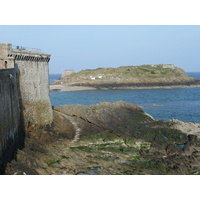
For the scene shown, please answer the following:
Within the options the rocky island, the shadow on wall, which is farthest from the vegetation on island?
the shadow on wall

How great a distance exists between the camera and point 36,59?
2772 centimetres

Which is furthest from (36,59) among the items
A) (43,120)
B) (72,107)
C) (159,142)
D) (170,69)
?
(170,69)

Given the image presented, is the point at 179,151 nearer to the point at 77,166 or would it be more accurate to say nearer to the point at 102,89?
the point at 77,166

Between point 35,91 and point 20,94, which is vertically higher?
point 35,91

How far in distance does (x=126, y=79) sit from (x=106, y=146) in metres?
Answer: 82.0

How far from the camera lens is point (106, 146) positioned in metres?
25.2

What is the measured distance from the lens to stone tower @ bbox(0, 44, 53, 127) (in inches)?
958

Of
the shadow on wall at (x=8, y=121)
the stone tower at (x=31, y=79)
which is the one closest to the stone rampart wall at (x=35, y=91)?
the stone tower at (x=31, y=79)

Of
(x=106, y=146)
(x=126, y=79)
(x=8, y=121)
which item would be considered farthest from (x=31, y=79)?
(x=126, y=79)

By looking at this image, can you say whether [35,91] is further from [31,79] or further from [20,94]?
[20,94]

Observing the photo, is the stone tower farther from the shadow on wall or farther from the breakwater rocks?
the shadow on wall

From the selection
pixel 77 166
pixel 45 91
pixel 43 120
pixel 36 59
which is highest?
pixel 36 59

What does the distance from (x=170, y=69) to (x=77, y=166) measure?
346ft

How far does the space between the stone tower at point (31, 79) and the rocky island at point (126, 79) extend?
234 feet
